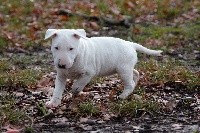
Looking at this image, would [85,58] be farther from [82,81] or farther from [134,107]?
[134,107]

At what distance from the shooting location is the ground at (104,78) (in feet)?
20.9

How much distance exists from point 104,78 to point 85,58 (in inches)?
82.9

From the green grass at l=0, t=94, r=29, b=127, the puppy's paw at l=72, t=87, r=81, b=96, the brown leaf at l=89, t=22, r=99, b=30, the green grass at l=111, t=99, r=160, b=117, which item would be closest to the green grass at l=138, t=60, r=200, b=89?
the green grass at l=111, t=99, r=160, b=117

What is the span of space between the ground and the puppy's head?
2.09 ft

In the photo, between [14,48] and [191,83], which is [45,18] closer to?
[14,48]

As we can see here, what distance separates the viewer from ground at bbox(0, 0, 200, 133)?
6.36 meters

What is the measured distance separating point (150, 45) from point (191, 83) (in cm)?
399

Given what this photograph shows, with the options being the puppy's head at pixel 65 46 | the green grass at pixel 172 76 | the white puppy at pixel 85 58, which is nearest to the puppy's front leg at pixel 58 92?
the white puppy at pixel 85 58

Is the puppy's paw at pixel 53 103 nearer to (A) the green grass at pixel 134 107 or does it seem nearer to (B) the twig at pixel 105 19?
(A) the green grass at pixel 134 107

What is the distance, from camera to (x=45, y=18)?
14.1 meters

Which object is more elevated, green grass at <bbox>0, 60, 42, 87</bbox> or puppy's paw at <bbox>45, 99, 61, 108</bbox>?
green grass at <bbox>0, 60, 42, 87</bbox>

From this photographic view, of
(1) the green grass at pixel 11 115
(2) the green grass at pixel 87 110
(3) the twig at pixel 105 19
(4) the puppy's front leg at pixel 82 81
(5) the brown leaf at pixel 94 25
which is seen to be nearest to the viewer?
(1) the green grass at pixel 11 115

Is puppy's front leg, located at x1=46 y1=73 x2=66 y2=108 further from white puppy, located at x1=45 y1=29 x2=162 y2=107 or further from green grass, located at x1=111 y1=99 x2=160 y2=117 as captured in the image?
green grass, located at x1=111 y1=99 x2=160 y2=117

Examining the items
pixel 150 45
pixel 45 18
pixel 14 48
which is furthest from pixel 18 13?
pixel 150 45
